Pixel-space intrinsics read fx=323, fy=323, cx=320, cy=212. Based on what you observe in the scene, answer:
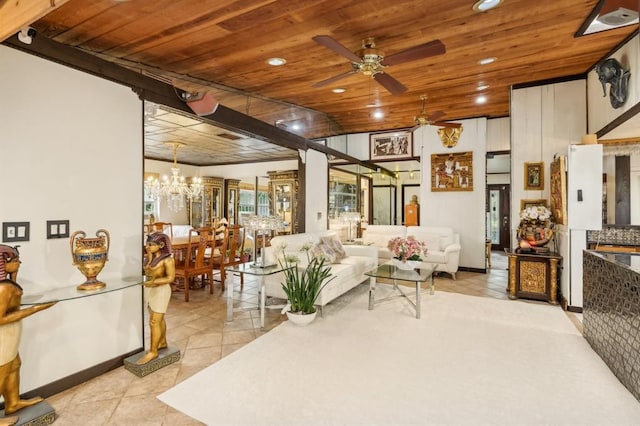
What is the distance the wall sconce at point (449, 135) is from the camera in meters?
6.71

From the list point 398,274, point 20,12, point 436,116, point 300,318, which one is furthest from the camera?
point 436,116

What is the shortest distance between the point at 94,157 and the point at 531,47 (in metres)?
4.47

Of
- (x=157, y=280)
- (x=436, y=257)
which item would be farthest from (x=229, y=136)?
(x=436, y=257)

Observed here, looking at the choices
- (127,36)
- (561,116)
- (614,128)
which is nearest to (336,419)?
(127,36)

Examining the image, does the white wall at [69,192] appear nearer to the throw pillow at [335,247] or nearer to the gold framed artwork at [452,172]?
the throw pillow at [335,247]

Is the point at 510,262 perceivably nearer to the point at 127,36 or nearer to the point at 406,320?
the point at 406,320

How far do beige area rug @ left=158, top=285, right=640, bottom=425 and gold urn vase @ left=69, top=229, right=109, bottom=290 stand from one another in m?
0.95

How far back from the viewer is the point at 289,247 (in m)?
4.56

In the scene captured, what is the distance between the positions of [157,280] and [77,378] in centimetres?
86

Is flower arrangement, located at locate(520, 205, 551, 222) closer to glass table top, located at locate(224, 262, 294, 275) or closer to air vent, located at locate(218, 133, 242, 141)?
glass table top, located at locate(224, 262, 294, 275)

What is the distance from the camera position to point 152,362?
101 inches

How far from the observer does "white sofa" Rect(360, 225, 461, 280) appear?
5.91m

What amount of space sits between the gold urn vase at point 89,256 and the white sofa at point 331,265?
6.83ft

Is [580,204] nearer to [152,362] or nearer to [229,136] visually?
[152,362]
